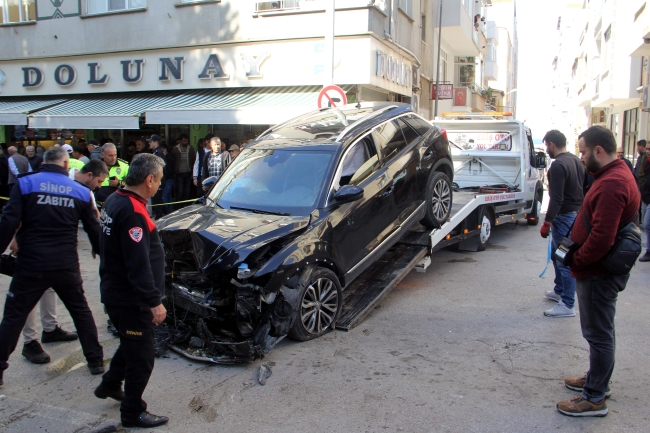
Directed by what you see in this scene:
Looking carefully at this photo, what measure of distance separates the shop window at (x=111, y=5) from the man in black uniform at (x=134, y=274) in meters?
13.7

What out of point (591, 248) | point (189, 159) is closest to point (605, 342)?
point (591, 248)

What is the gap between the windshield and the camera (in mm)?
5586

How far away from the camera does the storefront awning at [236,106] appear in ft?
38.9

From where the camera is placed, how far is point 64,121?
1399 centimetres

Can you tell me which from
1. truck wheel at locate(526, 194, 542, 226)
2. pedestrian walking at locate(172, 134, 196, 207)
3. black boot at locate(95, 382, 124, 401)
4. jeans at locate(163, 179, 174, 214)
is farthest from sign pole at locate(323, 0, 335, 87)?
black boot at locate(95, 382, 124, 401)

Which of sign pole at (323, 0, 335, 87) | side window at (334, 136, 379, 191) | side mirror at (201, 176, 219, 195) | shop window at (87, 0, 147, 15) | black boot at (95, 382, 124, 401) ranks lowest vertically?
black boot at (95, 382, 124, 401)

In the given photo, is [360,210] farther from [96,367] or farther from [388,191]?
[96,367]

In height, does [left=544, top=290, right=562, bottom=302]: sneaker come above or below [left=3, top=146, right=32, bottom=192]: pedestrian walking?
below

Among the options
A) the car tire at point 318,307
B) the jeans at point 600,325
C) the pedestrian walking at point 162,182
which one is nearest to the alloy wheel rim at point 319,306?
the car tire at point 318,307

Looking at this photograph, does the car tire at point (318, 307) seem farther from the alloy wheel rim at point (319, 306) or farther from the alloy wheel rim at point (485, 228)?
the alloy wheel rim at point (485, 228)

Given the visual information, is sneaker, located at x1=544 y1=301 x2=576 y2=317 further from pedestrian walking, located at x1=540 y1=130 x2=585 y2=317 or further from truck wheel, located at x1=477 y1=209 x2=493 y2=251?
truck wheel, located at x1=477 y1=209 x2=493 y2=251

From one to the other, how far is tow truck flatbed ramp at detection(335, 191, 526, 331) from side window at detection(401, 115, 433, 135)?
4.03ft

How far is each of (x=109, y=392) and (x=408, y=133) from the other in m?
4.61

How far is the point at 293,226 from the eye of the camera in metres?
5.09
